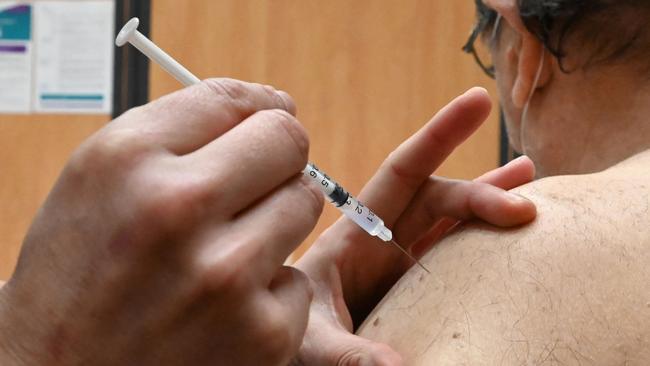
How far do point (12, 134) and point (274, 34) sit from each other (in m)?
0.97

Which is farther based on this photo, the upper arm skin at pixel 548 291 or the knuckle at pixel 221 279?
the upper arm skin at pixel 548 291

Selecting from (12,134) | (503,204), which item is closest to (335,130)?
(12,134)

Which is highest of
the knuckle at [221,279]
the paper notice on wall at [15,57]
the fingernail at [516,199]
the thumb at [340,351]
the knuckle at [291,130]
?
the knuckle at [291,130]

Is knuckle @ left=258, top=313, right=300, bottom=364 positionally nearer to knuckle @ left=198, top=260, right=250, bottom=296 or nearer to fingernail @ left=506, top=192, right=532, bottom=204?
knuckle @ left=198, top=260, right=250, bottom=296

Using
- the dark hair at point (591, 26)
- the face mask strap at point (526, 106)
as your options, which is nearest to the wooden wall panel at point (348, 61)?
the face mask strap at point (526, 106)

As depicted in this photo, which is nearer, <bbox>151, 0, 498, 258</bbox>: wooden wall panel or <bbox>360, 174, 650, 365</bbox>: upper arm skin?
<bbox>360, 174, 650, 365</bbox>: upper arm skin

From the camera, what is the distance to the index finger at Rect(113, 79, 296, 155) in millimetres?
599

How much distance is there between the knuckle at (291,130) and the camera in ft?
2.10

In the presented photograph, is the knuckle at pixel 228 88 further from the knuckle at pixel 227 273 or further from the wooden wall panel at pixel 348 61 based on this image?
the wooden wall panel at pixel 348 61

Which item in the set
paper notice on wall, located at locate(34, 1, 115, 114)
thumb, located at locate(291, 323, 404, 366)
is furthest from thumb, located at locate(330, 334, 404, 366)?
paper notice on wall, located at locate(34, 1, 115, 114)

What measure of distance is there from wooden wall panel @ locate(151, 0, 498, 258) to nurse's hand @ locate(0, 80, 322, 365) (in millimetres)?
1950

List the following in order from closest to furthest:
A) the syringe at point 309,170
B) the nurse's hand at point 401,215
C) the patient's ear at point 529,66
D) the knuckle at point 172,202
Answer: the knuckle at point 172,202, the syringe at point 309,170, the nurse's hand at point 401,215, the patient's ear at point 529,66

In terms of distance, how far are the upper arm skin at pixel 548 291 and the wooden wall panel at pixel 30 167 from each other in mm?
2111

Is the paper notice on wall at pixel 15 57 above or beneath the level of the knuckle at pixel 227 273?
beneath
